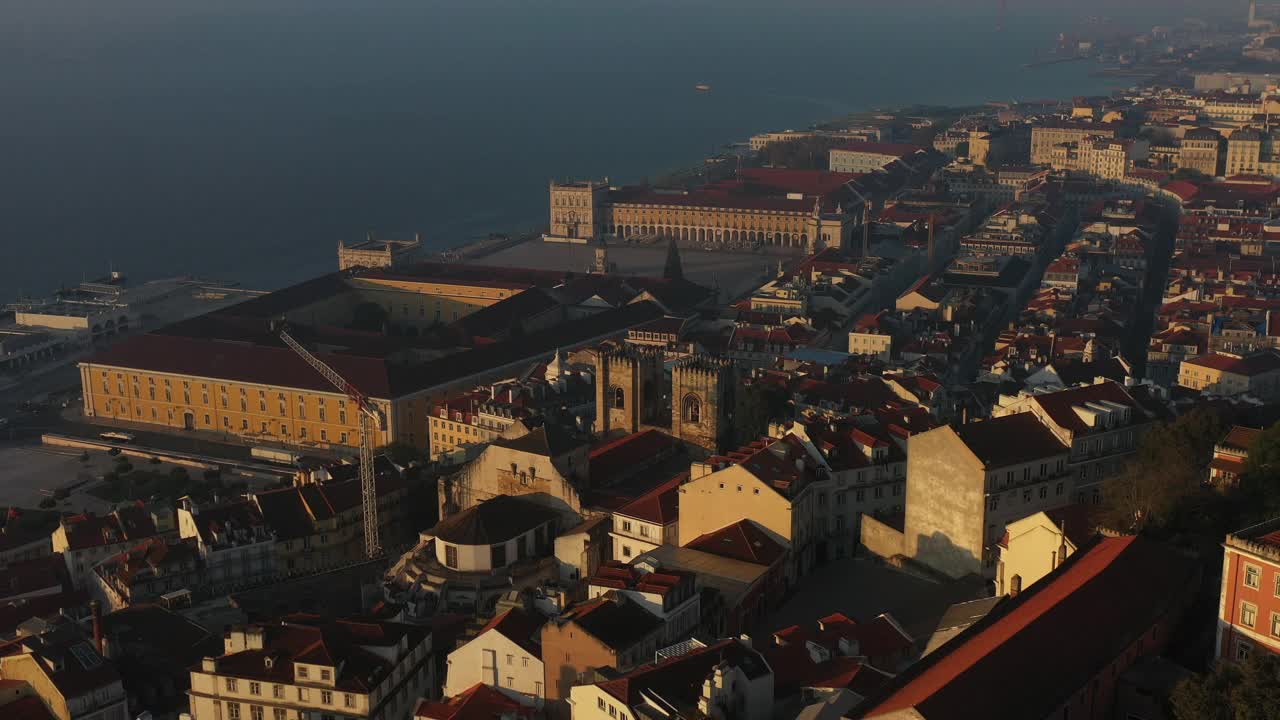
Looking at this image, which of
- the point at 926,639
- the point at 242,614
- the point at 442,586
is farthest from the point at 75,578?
A: the point at 926,639

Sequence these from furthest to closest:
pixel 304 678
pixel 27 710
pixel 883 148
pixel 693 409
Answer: pixel 883 148
pixel 693 409
pixel 27 710
pixel 304 678

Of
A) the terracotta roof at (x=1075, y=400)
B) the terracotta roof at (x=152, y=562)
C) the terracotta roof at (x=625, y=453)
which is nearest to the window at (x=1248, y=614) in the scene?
the terracotta roof at (x=1075, y=400)

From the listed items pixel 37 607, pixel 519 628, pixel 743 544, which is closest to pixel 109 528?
pixel 37 607

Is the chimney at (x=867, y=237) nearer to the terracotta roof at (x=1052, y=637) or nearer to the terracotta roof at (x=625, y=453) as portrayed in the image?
the terracotta roof at (x=625, y=453)

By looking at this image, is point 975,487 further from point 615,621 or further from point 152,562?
point 152,562

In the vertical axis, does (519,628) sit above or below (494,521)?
above

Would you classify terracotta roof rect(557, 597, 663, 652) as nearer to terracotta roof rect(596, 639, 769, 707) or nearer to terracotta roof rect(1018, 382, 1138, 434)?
terracotta roof rect(596, 639, 769, 707)

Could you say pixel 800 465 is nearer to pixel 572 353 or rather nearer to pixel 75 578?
pixel 75 578
